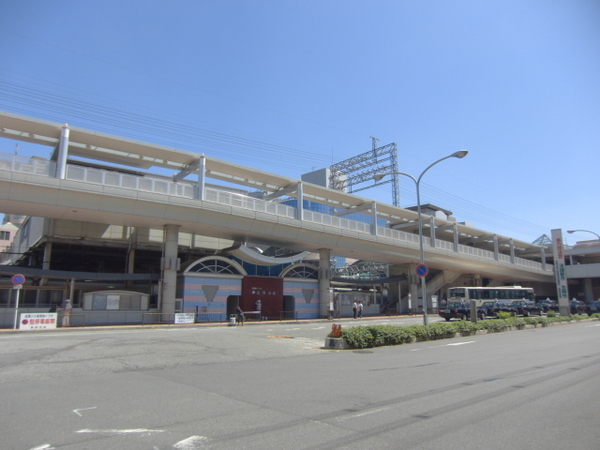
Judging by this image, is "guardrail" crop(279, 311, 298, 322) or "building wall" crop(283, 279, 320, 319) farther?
"building wall" crop(283, 279, 320, 319)

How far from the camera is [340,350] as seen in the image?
1580 cm

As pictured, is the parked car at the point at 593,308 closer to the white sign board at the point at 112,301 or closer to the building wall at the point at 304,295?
the building wall at the point at 304,295

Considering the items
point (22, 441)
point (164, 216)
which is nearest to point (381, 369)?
point (22, 441)

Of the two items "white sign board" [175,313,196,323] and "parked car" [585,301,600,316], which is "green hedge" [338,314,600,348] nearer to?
"white sign board" [175,313,196,323]

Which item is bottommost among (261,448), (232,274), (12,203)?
(261,448)

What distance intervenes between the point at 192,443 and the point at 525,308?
140 feet

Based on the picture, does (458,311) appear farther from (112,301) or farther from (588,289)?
(588,289)

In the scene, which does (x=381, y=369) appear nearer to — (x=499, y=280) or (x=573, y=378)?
(x=573, y=378)

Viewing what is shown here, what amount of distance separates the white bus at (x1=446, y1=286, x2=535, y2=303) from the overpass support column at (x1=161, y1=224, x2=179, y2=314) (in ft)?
70.5

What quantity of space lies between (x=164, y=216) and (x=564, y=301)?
1457 inches

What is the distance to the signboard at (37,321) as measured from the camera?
23.7 m

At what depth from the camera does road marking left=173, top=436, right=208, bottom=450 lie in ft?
17.2

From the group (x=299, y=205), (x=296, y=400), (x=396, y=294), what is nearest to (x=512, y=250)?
(x=396, y=294)

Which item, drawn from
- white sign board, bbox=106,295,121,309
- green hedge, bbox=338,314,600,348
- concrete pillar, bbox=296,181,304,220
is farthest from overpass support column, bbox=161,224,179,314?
green hedge, bbox=338,314,600,348
